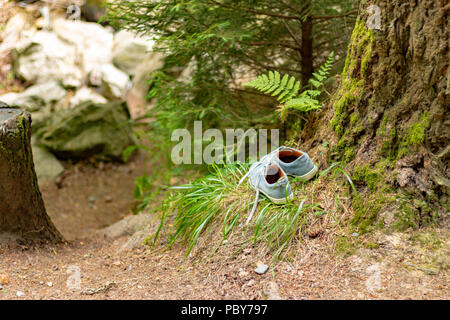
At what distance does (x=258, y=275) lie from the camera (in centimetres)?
221

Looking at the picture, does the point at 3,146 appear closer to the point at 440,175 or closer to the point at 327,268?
the point at 327,268

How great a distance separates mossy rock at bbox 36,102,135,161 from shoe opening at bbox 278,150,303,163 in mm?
4403

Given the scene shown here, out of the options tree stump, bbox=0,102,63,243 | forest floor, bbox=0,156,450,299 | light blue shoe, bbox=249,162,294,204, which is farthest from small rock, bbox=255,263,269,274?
tree stump, bbox=0,102,63,243

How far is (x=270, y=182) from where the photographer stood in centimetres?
274

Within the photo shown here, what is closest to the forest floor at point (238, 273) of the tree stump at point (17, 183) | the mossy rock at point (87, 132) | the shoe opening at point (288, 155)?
the tree stump at point (17, 183)

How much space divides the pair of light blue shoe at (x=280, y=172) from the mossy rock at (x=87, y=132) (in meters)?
4.34

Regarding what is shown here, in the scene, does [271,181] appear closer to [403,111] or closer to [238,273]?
[238,273]

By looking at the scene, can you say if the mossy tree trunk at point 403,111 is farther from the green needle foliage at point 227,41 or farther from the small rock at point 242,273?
the green needle foliage at point 227,41

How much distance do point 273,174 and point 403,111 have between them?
2.99 feet

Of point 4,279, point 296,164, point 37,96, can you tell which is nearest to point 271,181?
point 296,164

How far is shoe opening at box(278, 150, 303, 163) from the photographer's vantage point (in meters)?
2.76

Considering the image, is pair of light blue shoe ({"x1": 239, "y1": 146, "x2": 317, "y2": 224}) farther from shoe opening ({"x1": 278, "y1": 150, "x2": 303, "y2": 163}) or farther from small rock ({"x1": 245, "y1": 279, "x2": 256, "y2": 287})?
small rock ({"x1": 245, "y1": 279, "x2": 256, "y2": 287})
